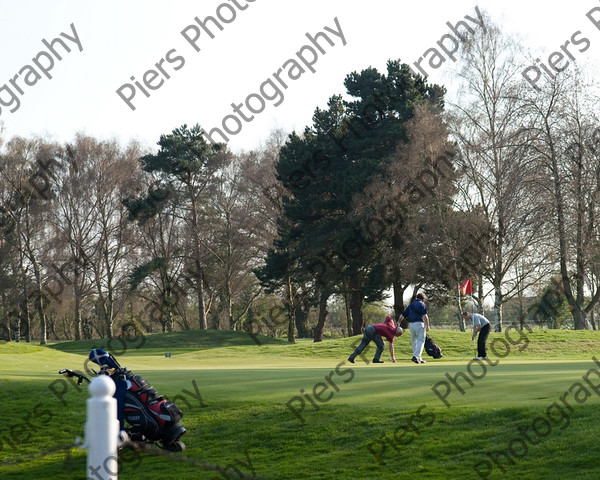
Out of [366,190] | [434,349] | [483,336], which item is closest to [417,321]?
[483,336]

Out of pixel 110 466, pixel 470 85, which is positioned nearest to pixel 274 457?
pixel 110 466

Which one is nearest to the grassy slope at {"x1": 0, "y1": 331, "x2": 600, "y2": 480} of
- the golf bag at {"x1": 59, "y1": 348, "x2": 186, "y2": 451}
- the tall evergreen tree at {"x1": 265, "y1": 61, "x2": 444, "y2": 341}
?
the golf bag at {"x1": 59, "y1": 348, "x2": 186, "y2": 451}

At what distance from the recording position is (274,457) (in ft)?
35.4

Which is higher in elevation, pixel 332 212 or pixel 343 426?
pixel 332 212

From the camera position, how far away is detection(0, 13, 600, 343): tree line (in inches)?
1590

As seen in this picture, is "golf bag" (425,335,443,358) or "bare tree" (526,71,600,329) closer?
"golf bag" (425,335,443,358)

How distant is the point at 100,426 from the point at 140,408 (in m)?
6.71

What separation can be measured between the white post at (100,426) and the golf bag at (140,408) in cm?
A: 642

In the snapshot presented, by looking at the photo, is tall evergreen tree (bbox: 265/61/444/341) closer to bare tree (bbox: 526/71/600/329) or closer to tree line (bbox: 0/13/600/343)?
tree line (bbox: 0/13/600/343)

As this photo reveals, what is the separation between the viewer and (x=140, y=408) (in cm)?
1090

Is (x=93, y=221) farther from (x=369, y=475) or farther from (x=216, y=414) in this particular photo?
(x=369, y=475)

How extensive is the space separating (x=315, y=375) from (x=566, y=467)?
766 cm

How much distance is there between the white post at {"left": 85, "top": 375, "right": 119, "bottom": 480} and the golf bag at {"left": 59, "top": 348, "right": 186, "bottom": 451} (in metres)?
6.42

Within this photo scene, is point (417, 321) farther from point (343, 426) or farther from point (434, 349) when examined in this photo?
point (343, 426)
